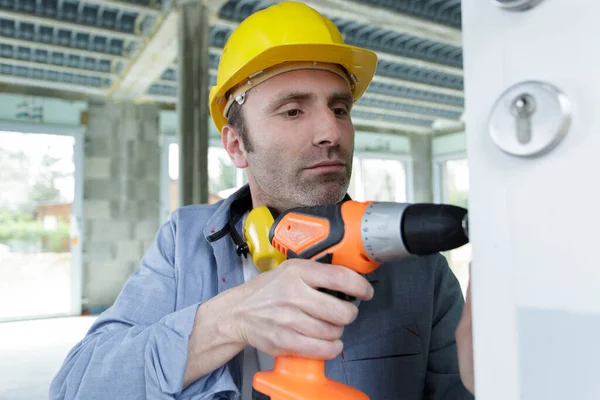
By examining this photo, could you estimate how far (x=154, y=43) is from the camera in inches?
219

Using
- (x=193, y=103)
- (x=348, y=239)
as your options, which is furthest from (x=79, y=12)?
(x=348, y=239)

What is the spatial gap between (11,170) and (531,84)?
776 cm

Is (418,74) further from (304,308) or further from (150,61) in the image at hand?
(304,308)

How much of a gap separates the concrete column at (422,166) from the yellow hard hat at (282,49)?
31.2 ft

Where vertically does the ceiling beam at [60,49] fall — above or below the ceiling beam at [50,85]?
above

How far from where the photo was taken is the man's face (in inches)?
54.2

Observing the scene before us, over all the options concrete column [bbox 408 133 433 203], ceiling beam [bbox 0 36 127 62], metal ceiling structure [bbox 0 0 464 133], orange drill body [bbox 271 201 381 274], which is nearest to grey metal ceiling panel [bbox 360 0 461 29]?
metal ceiling structure [bbox 0 0 464 133]

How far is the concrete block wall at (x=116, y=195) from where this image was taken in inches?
286

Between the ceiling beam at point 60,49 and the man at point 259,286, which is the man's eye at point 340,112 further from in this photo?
the ceiling beam at point 60,49

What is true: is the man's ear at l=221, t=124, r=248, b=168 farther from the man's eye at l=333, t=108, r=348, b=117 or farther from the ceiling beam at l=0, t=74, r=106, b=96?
the ceiling beam at l=0, t=74, r=106, b=96

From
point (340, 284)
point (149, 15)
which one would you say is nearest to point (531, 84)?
point (340, 284)

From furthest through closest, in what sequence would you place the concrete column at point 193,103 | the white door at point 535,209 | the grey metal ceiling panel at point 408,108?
the grey metal ceiling panel at point 408,108, the concrete column at point 193,103, the white door at point 535,209

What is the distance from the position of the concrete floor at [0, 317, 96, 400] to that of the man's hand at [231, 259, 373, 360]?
3.57 meters

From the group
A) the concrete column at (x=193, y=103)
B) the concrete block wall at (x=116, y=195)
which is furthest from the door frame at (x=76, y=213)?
the concrete column at (x=193, y=103)
